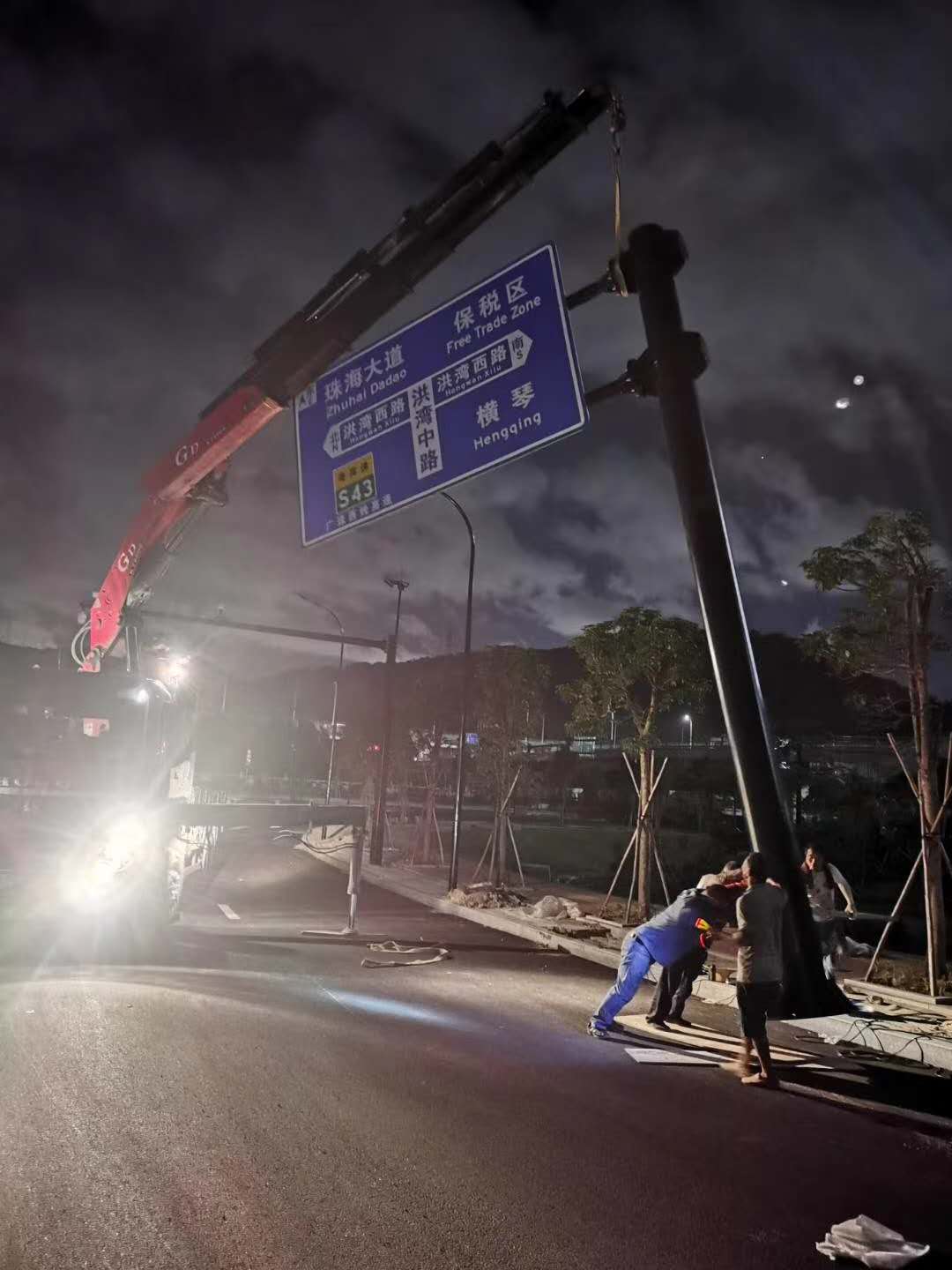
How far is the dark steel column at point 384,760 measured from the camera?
23375 mm

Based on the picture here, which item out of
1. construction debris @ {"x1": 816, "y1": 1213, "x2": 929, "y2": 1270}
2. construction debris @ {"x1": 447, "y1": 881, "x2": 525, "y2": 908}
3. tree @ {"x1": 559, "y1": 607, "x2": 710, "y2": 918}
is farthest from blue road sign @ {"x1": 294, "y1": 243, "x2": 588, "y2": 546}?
construction debris @ {"x1": 447, "y1": 881, "x2": 525, "y2": 908}

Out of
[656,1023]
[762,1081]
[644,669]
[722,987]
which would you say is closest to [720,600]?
[762,1081]

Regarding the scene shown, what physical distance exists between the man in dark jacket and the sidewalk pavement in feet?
5.38

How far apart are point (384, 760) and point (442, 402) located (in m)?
15.2

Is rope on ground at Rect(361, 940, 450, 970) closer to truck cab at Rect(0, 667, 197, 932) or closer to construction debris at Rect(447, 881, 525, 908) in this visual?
truck cab at Rect(0, 667, 197, 932)

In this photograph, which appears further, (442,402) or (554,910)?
(554,910)

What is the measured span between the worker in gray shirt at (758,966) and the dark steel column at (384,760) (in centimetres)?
1592

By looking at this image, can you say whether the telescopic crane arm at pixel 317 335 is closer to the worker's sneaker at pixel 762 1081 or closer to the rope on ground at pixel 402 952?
the rope on ground at pixel 402 952

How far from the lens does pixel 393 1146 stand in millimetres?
4996

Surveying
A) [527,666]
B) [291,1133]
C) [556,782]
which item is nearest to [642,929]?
[291,1133]

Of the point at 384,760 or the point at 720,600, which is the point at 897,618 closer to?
the point at 720,600

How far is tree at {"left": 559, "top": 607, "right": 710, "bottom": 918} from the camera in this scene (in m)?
14.6

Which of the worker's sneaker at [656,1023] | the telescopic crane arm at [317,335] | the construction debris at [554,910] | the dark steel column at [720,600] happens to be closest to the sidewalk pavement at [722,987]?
the construction debris at [554,910]

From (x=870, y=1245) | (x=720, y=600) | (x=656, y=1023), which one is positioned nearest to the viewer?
(x=870, y=1245)
